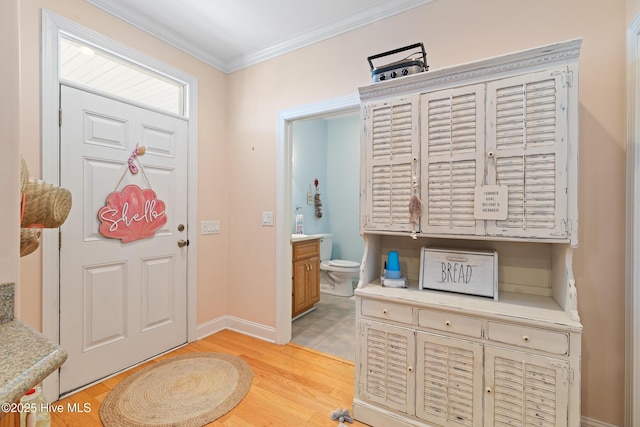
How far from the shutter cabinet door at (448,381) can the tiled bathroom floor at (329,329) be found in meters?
0.92

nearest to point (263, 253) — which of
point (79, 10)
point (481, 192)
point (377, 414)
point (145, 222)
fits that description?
point (145, 222)

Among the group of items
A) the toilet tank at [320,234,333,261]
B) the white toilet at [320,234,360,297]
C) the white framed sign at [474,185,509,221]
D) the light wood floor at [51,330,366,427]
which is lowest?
the light wood floor at [51,330,366,427]

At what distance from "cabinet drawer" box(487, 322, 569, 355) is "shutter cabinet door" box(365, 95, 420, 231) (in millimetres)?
649

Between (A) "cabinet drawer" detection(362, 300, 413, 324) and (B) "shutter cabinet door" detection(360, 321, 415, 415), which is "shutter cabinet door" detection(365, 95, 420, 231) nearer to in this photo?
(A) "cabinet drawer" detection(362, 300, 413, 324)

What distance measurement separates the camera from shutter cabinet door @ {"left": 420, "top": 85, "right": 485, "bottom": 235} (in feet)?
4.80

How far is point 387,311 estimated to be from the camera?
1.59 m

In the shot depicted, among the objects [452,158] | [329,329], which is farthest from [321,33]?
[329,329]

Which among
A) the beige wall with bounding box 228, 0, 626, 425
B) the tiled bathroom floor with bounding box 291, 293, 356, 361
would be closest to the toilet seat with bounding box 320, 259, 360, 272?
the tiled bathroom floor with bounding box 291, 293, 356, 361

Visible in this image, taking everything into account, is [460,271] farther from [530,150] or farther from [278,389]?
[278,389]

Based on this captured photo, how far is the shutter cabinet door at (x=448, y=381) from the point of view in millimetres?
1375

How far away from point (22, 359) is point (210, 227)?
7.43 feet

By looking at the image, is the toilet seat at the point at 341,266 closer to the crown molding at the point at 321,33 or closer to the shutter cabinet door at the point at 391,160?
the shutter cabinet door at the point at 391,160

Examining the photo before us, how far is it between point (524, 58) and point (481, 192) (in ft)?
2.18

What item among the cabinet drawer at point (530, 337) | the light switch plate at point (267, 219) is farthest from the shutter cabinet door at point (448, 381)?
the light switch plate at point (267, 219)
